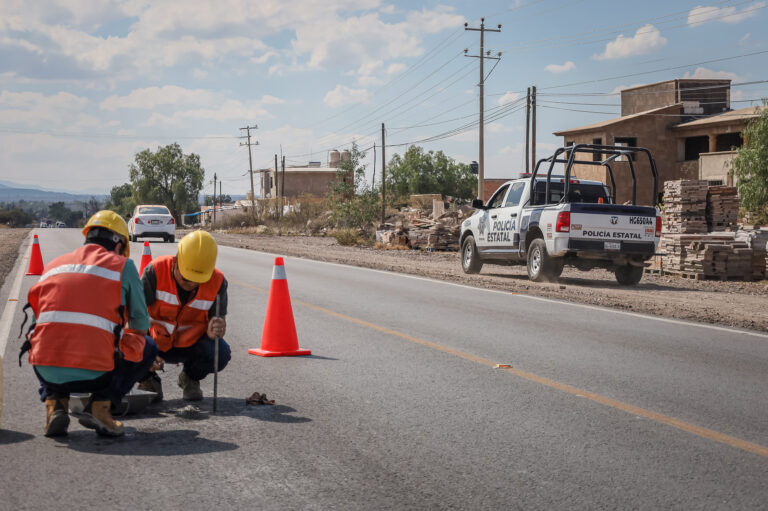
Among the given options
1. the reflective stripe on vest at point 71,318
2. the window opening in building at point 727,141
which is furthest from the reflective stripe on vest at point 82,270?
the window opening in building at point 727,141

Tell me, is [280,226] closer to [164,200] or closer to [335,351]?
[335,351]

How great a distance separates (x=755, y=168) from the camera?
3070cm

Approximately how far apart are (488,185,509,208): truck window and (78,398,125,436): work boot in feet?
46.5

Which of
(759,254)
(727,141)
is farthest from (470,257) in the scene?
(727,141)

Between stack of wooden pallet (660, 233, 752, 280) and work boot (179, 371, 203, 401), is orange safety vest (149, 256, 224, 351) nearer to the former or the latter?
work boot (179, 371, 203, 401)

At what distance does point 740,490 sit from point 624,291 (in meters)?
11.5

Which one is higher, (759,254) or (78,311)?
(78,311)

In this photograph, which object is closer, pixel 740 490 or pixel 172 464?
pixel 740 490

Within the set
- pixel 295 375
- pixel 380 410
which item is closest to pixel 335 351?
pixel 295 375

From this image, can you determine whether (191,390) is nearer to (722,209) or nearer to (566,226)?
(566,226)

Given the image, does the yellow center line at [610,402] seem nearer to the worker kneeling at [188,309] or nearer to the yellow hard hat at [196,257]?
the worker kneeling at [188,309]

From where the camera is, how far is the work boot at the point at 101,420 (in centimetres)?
525

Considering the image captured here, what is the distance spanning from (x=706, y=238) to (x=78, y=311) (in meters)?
15.9

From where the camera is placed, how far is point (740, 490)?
4.36 metres
